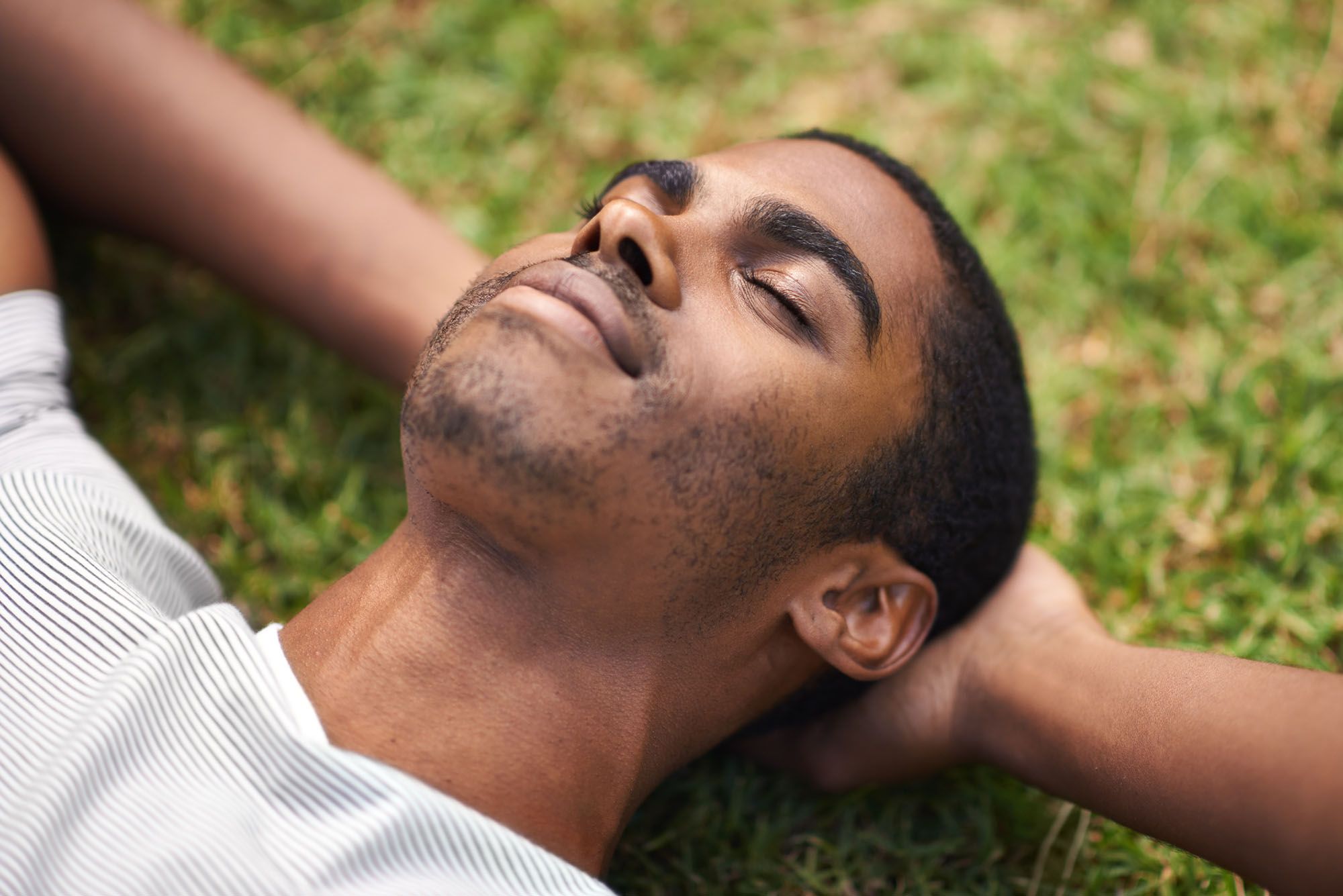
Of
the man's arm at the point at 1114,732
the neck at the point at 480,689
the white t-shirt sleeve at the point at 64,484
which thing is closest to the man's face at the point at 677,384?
the neck at the point at 480,689

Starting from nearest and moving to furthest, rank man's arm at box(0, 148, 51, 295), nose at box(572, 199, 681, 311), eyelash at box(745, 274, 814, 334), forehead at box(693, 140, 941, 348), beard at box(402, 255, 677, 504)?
1. beard at box(402, 255, 677, 504)
2. nose at box(572, 199, 681, 311)
3. eyelash at box(745, 274, 814, 334)
4. forehead at box(693, 140, 941, 348)
5. man's arm at box(0, 148, 51, 295)

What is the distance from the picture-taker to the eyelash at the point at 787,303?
235cm

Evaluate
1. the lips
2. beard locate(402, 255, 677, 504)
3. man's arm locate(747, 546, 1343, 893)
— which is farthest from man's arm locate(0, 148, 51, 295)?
man's arm locate(747, 546, 1343, 893)

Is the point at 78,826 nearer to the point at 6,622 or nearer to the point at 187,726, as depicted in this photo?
the point at 187,726

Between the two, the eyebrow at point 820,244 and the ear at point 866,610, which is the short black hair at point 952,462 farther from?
the eyebrow at point 820,244

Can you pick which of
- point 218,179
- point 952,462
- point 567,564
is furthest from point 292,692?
point 218,179

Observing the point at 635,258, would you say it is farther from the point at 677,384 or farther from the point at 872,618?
the point at 872,618

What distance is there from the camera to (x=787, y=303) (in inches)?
92.5

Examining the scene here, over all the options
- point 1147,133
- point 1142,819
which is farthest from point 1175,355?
point 1142,819

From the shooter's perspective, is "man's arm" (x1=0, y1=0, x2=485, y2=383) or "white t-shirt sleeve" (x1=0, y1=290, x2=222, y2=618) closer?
"white t-shirt sleeve" (x1=0, y1=290, x2=222, y2=618)

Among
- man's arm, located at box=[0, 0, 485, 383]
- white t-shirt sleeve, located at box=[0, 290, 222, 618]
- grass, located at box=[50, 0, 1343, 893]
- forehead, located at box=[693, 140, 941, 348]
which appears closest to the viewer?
forehead, located at box=[693, 140, 941, 348]

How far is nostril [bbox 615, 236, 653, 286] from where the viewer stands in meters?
2.28

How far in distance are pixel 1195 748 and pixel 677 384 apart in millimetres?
1358

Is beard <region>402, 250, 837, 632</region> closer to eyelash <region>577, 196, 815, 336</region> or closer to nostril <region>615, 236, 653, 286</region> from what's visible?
nostril <region>615, 236, 653, 286</region>
